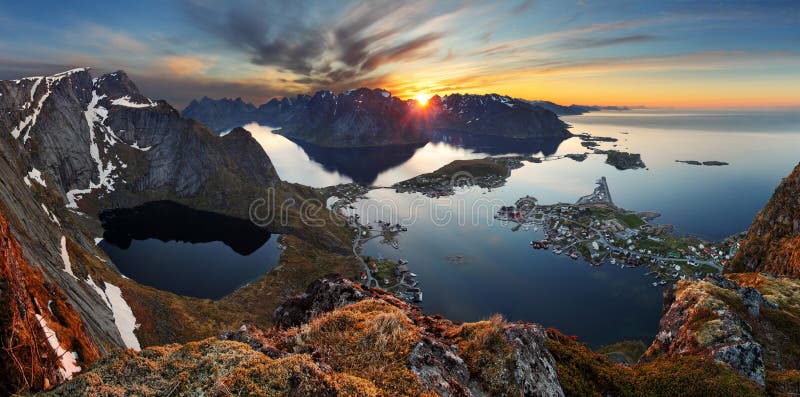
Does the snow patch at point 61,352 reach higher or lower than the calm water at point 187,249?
higher

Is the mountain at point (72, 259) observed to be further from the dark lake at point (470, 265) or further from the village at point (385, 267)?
the dark lake at point (470, 265)

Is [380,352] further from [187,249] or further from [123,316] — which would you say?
[187,249]

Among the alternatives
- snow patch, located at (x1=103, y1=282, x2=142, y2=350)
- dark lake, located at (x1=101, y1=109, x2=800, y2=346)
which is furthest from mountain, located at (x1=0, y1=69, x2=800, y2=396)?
dark lake, located at (x1=101, y1=109, x2=800, y2=346)

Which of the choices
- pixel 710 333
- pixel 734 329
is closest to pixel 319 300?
pixel 710 333

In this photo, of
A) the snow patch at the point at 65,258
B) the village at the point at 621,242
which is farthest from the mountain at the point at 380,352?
the village at the point at 621,242

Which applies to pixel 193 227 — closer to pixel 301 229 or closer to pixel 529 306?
pixel 301 229

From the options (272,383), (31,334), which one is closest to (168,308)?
(31,334)

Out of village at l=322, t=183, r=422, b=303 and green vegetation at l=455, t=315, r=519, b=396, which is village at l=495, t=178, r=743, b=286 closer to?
village at l=322, t=183, r=422, b=303

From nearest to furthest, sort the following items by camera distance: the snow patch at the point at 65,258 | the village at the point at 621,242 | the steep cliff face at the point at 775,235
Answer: the snow patch at the point at 65,258
the steep cliff face at the point at 775,235
the village at the point at 621,242
